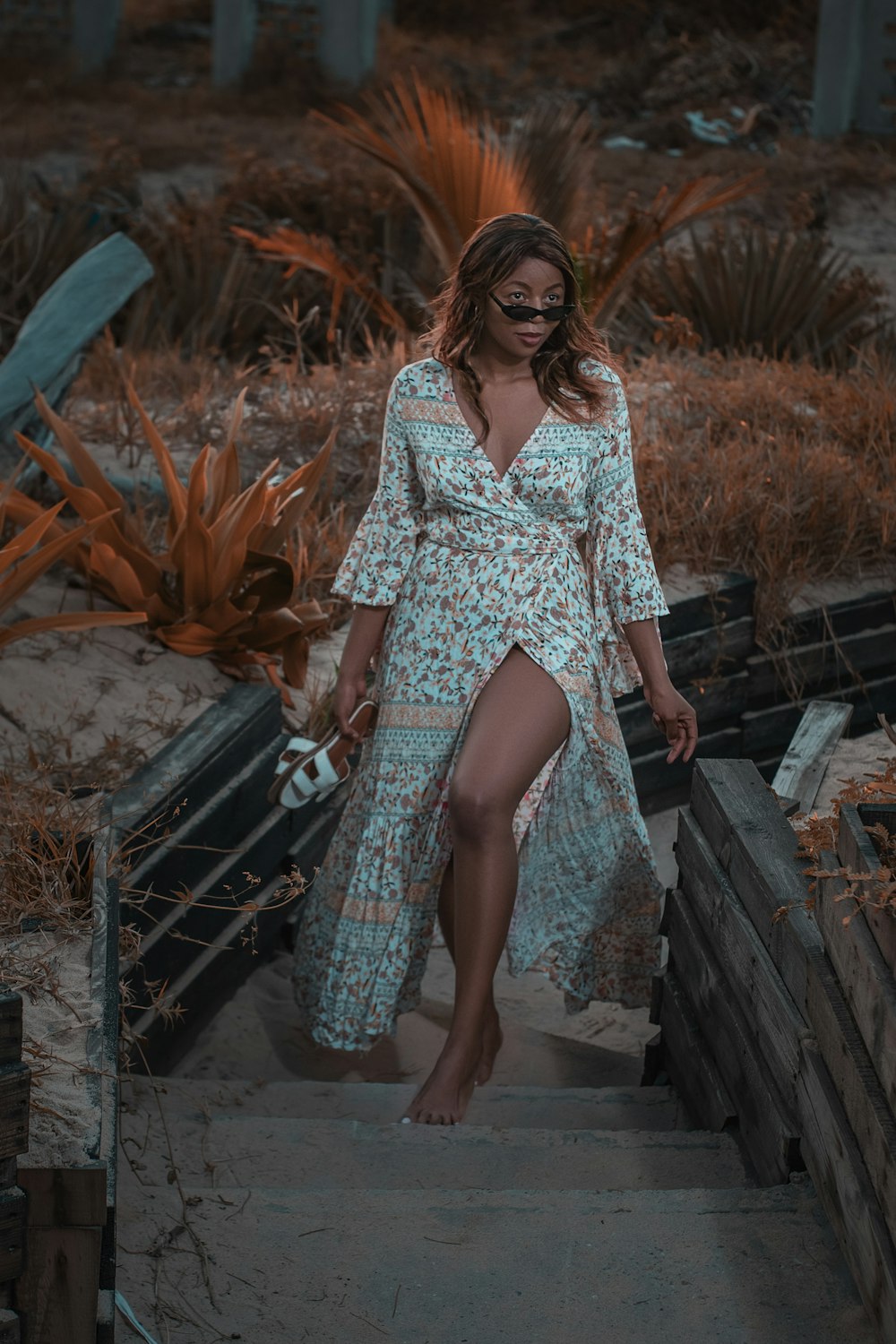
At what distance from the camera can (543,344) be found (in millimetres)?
3033

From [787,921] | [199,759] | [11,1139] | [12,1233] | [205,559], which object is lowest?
[199,759]

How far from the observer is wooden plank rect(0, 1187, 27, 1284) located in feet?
5.49

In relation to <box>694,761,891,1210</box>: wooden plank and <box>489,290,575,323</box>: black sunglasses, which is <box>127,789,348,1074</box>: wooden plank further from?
<box>489,290,575,323</box>: black sunglasses

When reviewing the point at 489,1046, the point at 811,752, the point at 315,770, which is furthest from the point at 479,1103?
the point at 811,752

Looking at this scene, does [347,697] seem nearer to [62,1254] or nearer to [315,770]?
[315,770]

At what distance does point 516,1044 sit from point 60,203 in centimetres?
706

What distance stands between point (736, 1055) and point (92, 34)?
20.3 metres

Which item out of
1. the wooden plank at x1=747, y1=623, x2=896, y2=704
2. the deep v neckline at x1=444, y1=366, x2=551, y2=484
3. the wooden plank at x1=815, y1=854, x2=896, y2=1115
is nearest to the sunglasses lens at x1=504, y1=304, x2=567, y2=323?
the deep v neckline at x1=444, y1=366, x2=551, y2=484

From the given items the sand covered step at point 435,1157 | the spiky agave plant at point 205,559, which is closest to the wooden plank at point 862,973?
the sand covered step at point 435,1157

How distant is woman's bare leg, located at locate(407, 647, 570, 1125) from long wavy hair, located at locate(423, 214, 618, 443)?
55cm

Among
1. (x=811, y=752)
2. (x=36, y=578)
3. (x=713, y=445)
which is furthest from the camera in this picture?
(x=713, y=445)

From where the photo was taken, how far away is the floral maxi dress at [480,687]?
3.02 m

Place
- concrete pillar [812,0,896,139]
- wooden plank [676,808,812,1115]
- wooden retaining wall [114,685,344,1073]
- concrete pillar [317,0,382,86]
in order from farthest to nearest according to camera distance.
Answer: concrete pillar [317,0,382,86]
concrete pillar [812,0,896,139]
wooden retaining wall [114,685,344,1073]
wooden plank [676,808,812,1115]

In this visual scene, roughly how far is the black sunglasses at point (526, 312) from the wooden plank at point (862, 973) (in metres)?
1.28
